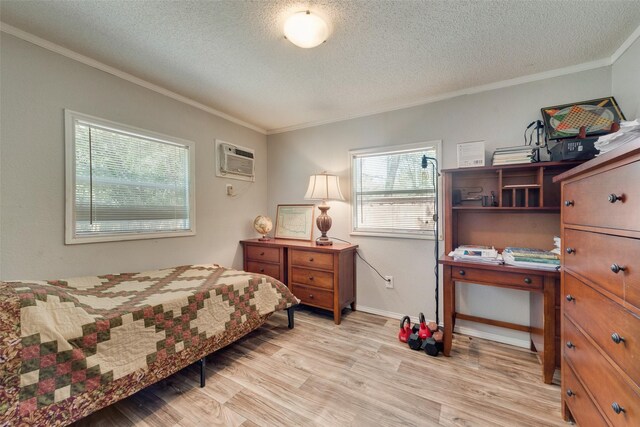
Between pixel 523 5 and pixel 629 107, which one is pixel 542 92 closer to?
pixel 629 107

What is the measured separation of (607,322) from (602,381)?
0.24 metres

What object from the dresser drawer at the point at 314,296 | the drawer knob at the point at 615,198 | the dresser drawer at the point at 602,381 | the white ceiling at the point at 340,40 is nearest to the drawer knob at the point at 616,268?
the drawer knob at the point at 615,198

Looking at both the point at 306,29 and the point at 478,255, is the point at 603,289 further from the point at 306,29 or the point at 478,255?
the point at 306,29

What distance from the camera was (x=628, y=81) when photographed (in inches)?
67.6

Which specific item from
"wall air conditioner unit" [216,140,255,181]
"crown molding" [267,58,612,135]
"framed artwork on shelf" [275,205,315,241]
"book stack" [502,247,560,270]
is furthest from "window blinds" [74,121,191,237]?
"book stack" [502,247,560,270]

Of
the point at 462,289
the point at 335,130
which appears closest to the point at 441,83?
the point at 335,130

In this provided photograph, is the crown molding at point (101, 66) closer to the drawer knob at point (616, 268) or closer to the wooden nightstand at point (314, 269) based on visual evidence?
the wooden nightstand at point (314, 269)

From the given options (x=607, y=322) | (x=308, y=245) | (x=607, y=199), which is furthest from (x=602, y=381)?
(x=308, y=245)

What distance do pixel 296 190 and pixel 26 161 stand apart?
7.61 ft

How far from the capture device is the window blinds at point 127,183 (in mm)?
1961

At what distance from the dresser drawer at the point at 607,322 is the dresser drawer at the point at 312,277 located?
5.80 ft

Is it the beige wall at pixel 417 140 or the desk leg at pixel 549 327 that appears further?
the beige wall at pixel 417 140

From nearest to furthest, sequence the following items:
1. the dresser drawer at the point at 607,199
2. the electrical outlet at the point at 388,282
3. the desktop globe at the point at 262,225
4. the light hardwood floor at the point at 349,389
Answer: the dresser drawer at the point at 607,199 → the light hardwood floor at the point at 349,389 → the electrical outlet at the point at 388,282 → the desktop globe at the point at 262,225

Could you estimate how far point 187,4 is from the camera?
4.63 ft
